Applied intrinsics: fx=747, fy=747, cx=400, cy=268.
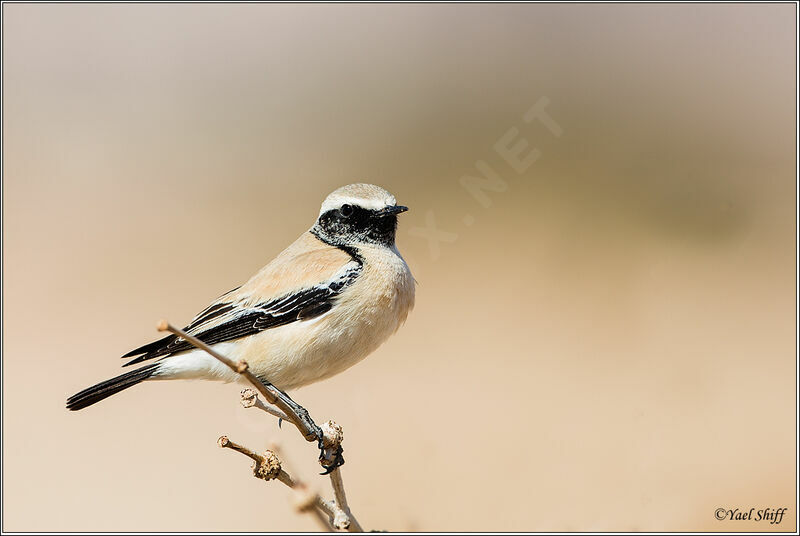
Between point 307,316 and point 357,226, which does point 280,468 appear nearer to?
point 307,316

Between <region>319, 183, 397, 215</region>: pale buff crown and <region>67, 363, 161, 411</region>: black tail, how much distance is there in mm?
1224

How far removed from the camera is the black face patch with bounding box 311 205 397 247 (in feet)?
12.5

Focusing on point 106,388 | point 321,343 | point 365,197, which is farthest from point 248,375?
point 365,197

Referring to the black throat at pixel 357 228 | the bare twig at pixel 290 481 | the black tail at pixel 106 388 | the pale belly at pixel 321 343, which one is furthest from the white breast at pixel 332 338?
the bare twig at pixel 290 481

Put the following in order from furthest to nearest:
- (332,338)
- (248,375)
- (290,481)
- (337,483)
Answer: (332,338)
(337,483)
(290,481)
(248,375)

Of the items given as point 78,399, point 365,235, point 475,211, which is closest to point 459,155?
point 475,211

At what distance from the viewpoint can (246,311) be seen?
358 cm

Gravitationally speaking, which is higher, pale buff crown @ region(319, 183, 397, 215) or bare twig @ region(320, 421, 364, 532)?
pale buff crown @ region(319, 183, 397, 215)

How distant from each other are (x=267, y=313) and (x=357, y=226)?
2.17 feet

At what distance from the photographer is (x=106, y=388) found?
11.2ft

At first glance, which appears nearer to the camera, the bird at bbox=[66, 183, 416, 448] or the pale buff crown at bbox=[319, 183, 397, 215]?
the bird at bbox=[66, 183, 416, 448]

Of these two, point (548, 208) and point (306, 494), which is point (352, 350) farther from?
point (548, 208)

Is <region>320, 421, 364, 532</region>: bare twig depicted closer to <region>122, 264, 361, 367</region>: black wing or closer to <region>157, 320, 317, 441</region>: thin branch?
<region>157, 320, 317, 441</region>: thin branch

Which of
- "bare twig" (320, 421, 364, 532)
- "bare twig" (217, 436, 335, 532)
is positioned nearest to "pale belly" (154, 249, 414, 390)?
"bare twig" (320, 421, 364, 532)
